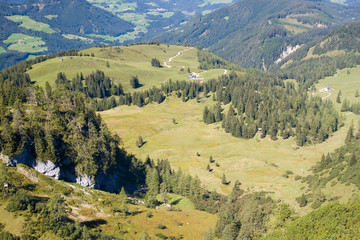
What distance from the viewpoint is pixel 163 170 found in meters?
132

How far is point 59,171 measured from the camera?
3462 inches

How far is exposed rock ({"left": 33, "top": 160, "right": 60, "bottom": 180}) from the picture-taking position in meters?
84.1

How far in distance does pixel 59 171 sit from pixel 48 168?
3.85 metres

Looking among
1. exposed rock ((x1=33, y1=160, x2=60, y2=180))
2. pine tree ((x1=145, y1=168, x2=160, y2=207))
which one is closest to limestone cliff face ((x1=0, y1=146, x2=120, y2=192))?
exposed rock ((x1=33, y1=160, x2=60, y2=180))

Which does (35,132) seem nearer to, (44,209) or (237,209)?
(44,209)

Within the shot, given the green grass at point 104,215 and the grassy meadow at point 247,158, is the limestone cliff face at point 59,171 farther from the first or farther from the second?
the grassy meadow at point 247,158

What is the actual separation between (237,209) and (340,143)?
366 feet

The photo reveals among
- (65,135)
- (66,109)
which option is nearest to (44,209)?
(65,135)

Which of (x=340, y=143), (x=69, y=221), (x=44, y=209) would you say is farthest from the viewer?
(x=340, y=143)

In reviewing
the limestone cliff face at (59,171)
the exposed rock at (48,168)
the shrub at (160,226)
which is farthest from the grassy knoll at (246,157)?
the exposed rock at (48,168)

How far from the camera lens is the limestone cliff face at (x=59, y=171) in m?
78.3

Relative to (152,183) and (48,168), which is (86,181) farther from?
(152,183)

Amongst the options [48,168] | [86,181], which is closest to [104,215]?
[86,181]

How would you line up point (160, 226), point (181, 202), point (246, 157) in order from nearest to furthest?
point (160, 226) → point (181, 202) → point (246, 157)
